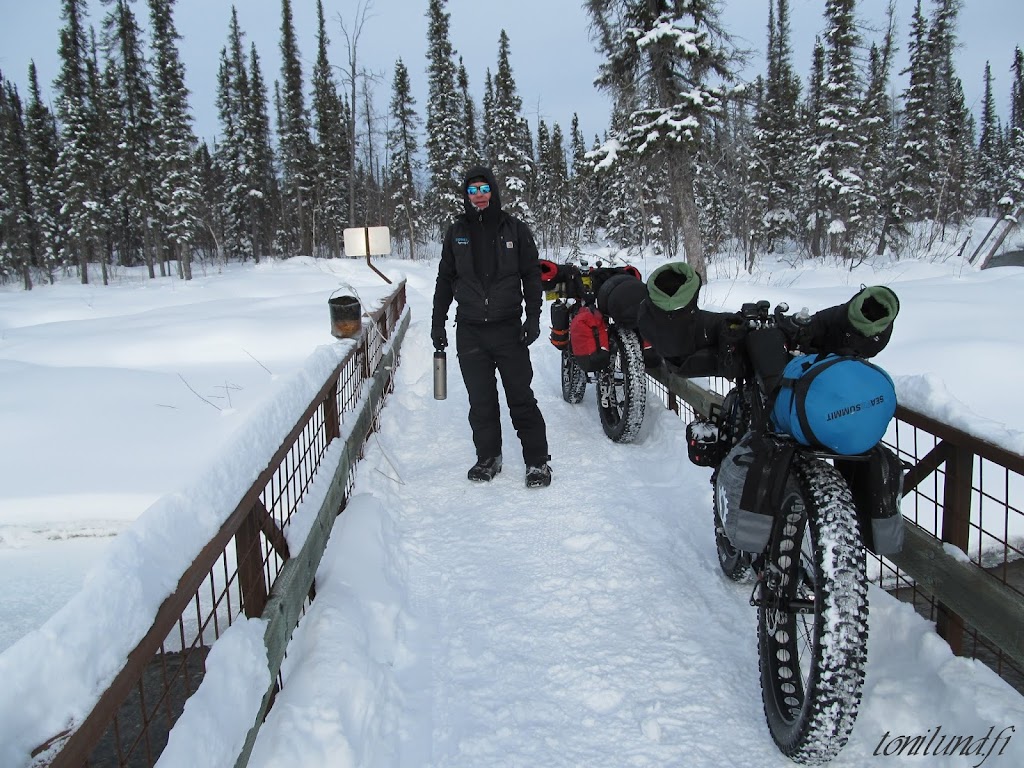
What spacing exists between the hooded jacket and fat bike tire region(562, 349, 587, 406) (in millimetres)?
1945

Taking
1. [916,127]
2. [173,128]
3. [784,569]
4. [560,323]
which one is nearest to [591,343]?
[560,323]

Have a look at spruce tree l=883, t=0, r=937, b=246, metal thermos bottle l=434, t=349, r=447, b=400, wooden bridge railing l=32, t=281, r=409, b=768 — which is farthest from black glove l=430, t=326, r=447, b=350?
spruce tree l=883, t=0, r=937, b=246

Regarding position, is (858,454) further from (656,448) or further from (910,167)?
(910,167)

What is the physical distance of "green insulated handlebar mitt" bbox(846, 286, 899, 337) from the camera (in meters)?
2.35

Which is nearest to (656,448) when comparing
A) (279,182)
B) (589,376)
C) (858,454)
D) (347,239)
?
(589,376)

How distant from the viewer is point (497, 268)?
4527mm

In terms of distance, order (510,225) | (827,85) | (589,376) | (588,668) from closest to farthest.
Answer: (588,668)
(510,225)
(589,376)
(827,85)

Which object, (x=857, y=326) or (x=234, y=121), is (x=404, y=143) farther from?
(x=857, y=326)

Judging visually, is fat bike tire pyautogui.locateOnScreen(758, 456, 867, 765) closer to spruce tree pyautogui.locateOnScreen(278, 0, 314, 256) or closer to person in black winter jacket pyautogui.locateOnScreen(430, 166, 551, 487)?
person in black winter jacket pyautogui.locateOnScreen(430, 166, 551, 487)

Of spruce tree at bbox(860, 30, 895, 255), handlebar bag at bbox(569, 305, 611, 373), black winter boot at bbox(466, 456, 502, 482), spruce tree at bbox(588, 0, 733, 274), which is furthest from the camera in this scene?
spruce tree at bbox(860, 30, 895, 255)

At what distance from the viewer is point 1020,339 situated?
6.81 meters

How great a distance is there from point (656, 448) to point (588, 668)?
2.71 metres

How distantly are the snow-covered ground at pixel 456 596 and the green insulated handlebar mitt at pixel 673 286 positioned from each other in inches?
36.5

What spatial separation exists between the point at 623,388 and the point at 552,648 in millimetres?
2962
